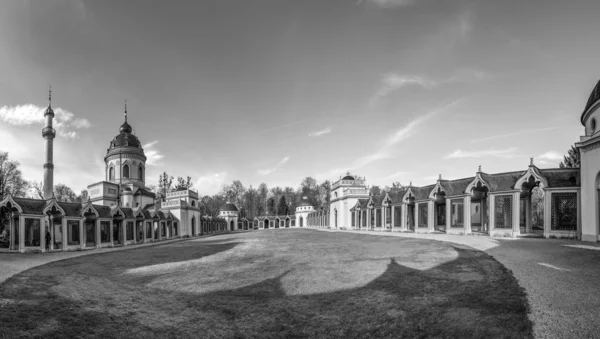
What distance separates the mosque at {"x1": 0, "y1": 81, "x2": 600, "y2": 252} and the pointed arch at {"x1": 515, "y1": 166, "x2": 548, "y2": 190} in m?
0.07

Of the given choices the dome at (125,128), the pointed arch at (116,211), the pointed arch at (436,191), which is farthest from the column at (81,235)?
the pointed arch at (436,191)

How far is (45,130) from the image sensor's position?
38.5 metres

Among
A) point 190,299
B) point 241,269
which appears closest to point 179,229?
point 241,269

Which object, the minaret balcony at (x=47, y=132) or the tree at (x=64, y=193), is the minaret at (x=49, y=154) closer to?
the minaret balcony at (x=47, y=132)

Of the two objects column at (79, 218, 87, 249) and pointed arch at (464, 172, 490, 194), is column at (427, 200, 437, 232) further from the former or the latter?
column at (79, 218, 87, 249)

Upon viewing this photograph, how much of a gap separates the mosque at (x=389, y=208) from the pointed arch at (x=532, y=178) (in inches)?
2.7

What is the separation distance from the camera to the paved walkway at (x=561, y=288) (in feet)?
21.8

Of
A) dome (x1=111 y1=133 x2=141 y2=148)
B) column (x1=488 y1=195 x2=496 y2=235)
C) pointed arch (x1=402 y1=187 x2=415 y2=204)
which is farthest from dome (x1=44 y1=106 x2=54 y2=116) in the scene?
column (x1=488 y1=195 x2=496 y2=235)

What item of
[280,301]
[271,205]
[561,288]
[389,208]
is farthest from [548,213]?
[271,205]

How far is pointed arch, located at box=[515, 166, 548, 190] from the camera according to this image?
23.8 meters

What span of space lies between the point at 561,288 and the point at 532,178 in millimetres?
19288

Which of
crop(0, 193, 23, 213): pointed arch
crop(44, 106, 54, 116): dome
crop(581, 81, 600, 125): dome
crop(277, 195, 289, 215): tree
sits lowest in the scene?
crop(277, 195, 289, 215): tree

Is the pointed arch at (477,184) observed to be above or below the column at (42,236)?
above

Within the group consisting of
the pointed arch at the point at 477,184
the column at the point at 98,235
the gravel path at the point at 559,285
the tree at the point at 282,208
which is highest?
the pointed arch at the point at 477,184
